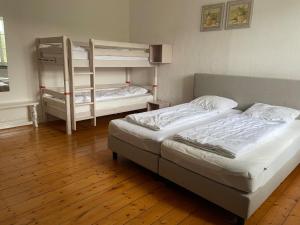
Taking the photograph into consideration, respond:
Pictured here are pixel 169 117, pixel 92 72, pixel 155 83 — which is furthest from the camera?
pixel 155 83

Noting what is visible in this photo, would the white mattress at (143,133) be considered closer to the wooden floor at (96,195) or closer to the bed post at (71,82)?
the wooden floor at (96,195)

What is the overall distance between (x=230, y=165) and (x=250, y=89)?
199 centimetres

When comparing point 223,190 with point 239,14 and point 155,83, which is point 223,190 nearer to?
point 239,14

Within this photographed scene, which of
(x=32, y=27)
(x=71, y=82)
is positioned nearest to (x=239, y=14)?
(x=71, y=82)

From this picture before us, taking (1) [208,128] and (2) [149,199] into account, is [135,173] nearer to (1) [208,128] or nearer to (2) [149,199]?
(2) [149,199]

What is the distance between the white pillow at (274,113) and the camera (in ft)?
9.11

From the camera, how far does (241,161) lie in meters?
1.80

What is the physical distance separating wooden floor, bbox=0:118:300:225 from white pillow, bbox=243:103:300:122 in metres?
0.64

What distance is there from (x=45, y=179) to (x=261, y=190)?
6.72ft

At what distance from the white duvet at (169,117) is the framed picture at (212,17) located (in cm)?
145

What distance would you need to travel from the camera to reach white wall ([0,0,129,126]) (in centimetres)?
384

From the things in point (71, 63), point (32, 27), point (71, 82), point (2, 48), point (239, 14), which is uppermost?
point (239, 14)

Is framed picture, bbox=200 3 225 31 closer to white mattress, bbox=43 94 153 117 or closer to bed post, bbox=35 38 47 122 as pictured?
white mattress, bbox=43 94 153 117

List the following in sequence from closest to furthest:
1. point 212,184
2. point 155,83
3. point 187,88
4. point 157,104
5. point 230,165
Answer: point 230,165
point 212,184
point 187,88
point 157,104
point 155,83
